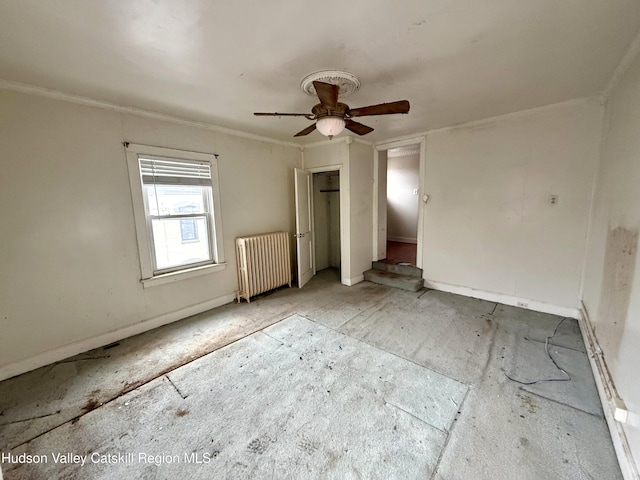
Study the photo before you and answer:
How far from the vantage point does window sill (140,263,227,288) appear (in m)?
2.95

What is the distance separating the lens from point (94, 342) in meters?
2.62

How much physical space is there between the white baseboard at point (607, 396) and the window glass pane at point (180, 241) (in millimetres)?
3909

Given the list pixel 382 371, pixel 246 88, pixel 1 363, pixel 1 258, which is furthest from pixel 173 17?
pixel 1 363

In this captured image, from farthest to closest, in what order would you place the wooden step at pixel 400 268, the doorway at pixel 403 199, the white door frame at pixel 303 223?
the doorway at pixel 403 199
the wooden step at pixel 400 268
the white door frame at pixel 303 223

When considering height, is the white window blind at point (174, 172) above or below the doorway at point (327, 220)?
above

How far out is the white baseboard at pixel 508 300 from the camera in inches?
122

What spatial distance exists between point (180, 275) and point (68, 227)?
3.73 ft

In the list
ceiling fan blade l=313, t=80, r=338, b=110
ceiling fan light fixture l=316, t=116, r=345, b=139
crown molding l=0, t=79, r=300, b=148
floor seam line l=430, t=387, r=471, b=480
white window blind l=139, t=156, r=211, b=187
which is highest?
crown molding l=0, t=79, r=300, b=148

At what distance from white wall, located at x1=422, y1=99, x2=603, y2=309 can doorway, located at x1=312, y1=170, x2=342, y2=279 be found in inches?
76.5

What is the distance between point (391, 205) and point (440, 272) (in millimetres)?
3905

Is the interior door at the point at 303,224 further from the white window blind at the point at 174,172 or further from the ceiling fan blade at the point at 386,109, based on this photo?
the ceiling fan blade at the point at 386,109

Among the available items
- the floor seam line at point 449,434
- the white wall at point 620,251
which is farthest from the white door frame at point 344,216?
the white wall at point 620,251

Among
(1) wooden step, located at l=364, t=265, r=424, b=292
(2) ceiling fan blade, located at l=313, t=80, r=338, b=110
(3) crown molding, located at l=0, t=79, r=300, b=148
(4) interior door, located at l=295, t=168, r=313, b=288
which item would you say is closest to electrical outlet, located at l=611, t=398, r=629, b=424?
(1) wooden step, located at l=364, t=265, r=424, b=292

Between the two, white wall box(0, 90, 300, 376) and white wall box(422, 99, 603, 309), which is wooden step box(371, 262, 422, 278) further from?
white wall box(0, 90, 300, 376)
